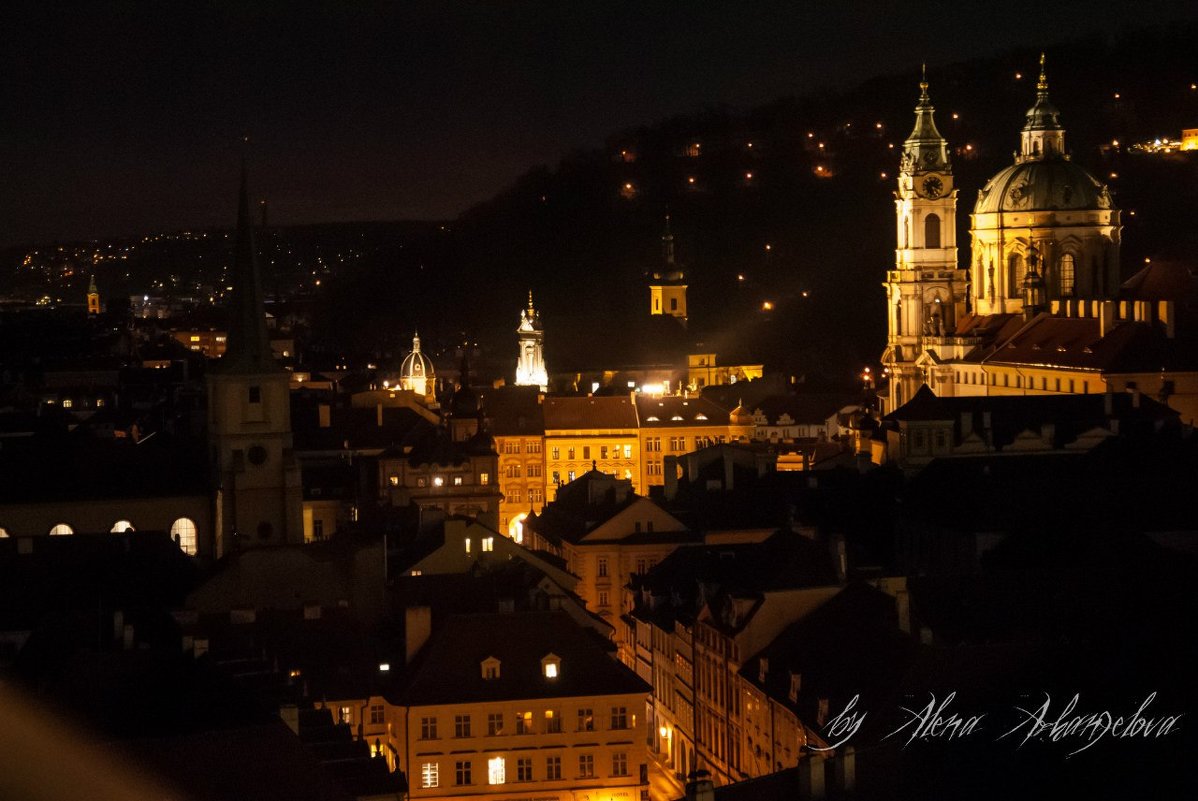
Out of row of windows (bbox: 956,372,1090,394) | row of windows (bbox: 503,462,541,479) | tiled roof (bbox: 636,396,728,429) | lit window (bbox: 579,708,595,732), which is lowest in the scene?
lit window (bbox: 579,708,595,732)

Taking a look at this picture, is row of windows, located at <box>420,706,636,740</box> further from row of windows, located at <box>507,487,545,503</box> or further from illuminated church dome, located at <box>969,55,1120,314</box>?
illuminated church dome, located at <box>969,55,1120,314</box>

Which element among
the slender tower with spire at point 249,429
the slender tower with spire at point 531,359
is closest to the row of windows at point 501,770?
the slender tower with spire at point 249,429

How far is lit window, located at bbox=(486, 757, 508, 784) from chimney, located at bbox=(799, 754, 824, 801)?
17544mm

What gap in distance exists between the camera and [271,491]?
7119 cm

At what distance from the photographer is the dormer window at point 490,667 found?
52656mm

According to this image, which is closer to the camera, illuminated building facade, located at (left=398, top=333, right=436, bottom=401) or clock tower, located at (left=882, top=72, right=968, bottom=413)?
clock tower, located at (left=882, top=72, right=968, bottom=413)

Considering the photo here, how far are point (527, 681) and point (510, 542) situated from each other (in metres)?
13.3

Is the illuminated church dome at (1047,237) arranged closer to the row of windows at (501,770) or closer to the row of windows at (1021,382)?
the row of windows at (1021,382)

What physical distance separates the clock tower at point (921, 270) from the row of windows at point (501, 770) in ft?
233

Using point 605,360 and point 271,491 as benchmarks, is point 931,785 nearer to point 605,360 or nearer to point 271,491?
point 271,491

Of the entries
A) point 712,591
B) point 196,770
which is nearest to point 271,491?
point 712,591

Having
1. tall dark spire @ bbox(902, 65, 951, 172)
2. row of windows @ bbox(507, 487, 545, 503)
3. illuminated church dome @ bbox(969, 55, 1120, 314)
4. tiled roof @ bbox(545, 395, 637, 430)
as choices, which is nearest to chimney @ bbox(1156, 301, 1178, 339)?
illuminated church dome @ bbox(969, 55, 1120, 314)

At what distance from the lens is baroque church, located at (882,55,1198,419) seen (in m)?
114

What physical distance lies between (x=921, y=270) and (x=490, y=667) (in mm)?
76322
